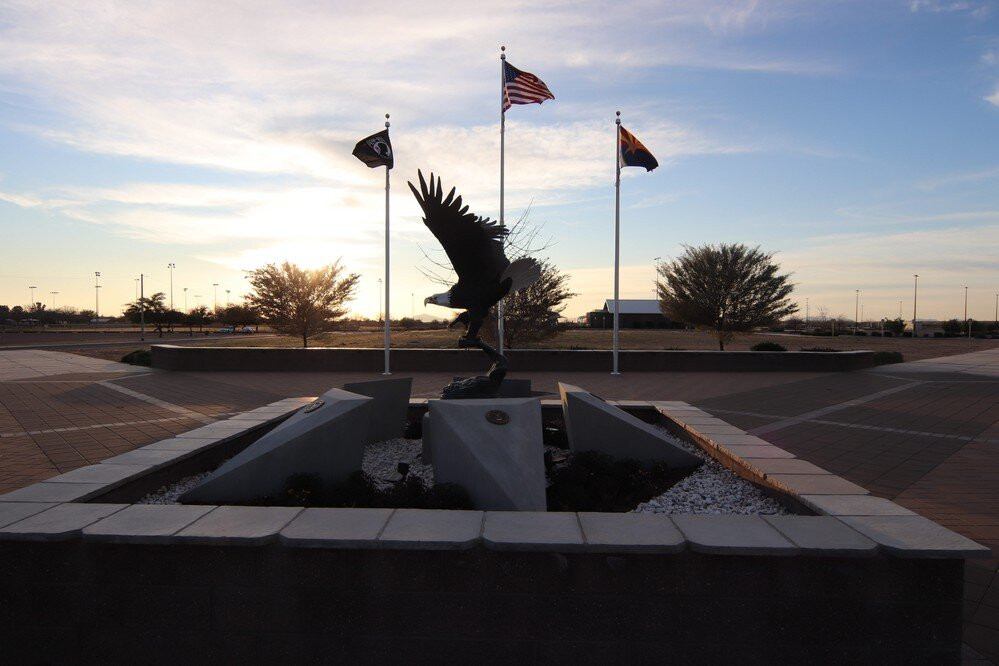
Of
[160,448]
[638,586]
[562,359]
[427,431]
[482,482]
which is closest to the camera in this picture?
[638,586]

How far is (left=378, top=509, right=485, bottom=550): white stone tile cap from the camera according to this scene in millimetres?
2994

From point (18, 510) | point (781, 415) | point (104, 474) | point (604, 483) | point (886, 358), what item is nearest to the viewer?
point (18, 510)

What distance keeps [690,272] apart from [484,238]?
776 inches

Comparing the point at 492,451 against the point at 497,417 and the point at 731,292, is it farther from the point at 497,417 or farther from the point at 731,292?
the point at 731,292

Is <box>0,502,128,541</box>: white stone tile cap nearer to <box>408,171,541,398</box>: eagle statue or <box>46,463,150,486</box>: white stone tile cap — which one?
<box>46,463,150,486</box>: white stone tile cap

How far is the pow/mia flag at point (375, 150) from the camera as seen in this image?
13.3 meters

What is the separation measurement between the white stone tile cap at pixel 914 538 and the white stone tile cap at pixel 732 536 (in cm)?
51

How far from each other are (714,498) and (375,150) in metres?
11.2

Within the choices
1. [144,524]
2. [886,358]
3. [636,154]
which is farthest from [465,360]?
[886,358]

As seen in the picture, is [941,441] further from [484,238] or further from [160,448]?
[160,448]

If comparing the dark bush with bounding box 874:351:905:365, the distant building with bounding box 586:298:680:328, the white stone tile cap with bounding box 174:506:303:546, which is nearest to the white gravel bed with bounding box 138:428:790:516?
the white stone tile cap with bounding box 174:506:303:546

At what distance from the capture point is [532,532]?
3.14 m

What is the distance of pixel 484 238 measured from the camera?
→ 5887 millimetres

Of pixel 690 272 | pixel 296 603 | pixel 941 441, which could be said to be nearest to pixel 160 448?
pixel 296 603
